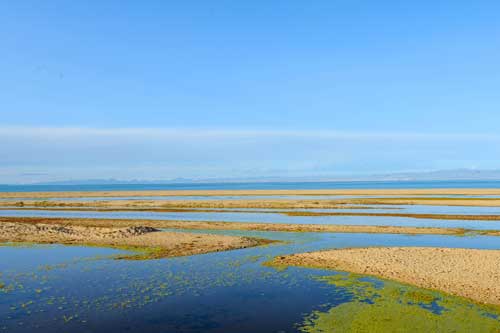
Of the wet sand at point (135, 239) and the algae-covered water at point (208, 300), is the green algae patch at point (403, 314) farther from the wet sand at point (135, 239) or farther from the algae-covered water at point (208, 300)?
the wet sand at point (135, 239)

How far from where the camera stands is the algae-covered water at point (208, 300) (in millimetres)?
15766

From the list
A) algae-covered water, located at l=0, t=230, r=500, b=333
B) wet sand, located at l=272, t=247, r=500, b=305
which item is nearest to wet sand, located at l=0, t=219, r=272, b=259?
algae-covered water, located at l=0, t=230, r=500, b=333

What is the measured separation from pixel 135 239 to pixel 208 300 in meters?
18.4

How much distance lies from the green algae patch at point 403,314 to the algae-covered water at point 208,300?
39mm

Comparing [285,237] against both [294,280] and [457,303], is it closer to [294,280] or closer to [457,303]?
[294,280]

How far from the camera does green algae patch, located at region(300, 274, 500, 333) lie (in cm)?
1548

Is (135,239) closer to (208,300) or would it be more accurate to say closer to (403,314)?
(208,300)

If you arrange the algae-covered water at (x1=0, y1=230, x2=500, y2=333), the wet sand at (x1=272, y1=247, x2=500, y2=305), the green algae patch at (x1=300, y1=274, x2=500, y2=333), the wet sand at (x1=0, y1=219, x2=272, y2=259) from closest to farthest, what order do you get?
the green algae patch at (x1=300, y1=274, x2=500, y2=333), the algae-covered water at (x1=0, y1=230, x2=500, y2=333), the wet sand at (x1=272, y1=247, x2=500, y2=305), the wet sand at (x1=0, y1=219, x2=272, y2=259)

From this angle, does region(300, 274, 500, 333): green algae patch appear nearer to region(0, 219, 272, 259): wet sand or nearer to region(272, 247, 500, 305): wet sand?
region(272, 247, 500, 305): wet sand

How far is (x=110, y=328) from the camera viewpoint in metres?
15.3

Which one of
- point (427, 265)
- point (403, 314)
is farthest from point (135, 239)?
point (403, 314)

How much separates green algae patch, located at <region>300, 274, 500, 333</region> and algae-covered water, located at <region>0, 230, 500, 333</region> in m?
0.04

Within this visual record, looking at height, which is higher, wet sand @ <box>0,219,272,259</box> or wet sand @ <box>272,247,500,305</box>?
wet sand @ <box>0,219,272,259</box>

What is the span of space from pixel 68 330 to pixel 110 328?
4.60 feet
